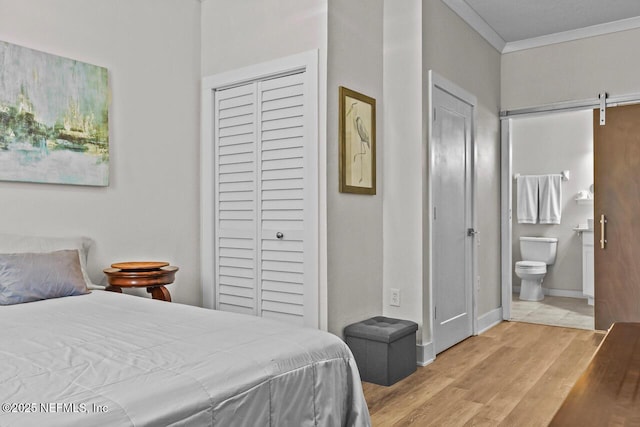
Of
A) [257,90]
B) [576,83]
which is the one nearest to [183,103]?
[257,90]

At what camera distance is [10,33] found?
2.70 metres

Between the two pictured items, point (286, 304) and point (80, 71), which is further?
point (286, 304)

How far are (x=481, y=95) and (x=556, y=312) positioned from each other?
8.28 ft

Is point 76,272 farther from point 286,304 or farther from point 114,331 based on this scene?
point 286,304

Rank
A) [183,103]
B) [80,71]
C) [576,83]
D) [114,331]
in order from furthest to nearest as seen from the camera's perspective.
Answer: [576,83] < [183,103] < [80,71] < [114,331]

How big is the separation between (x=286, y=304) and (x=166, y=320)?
1.40 m

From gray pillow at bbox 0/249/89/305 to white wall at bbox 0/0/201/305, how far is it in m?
0.41

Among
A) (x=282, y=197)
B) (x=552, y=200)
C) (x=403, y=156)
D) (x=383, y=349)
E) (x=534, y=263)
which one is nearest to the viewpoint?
(x=383, y=349)

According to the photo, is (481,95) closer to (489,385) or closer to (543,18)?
(543,18)

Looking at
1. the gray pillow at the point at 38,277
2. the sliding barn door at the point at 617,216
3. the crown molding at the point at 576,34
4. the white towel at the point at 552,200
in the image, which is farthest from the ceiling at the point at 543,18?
the gray pillow at the point at 38,277

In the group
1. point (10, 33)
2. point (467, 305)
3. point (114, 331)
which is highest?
point (10, 33)

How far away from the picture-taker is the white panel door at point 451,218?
12.1ft

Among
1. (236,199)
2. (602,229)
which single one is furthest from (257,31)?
(602,229)

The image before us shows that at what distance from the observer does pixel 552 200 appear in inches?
248
